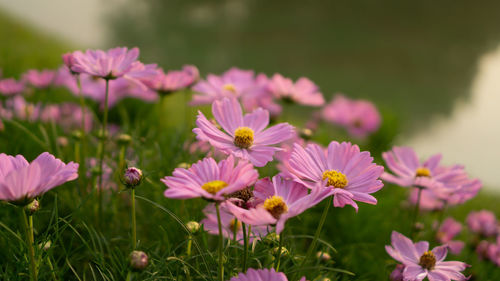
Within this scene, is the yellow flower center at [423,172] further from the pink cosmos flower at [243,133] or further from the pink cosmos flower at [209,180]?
the pink cosmos flower at [209,180]

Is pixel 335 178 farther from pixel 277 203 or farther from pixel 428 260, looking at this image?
pixel 428 260

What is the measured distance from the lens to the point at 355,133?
2.76 meters

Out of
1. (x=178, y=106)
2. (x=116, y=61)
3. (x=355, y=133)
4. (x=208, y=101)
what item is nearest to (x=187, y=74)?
(x=208, y=101)

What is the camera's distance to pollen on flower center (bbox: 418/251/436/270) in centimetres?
81

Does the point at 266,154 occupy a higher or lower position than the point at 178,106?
higher

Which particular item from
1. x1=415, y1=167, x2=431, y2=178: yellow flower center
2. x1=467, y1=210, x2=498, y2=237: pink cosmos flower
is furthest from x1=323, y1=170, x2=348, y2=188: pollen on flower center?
x1=467, y1=210, x2=498, y2=237: pink cosmos flower

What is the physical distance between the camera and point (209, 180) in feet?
2.05

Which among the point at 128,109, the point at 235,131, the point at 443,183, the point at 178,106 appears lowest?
the point at 178,106

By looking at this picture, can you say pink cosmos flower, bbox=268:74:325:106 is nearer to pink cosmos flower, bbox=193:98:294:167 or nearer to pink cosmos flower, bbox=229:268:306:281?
pink cosmos flower, bbox=193:98:294:167

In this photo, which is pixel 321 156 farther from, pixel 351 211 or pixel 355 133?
pixel 355 133

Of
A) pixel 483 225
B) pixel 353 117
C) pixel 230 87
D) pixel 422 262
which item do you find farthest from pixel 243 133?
pixel 353 117

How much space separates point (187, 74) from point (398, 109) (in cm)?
280

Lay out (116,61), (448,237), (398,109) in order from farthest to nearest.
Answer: (398,109)
(448,237)
(116,61)

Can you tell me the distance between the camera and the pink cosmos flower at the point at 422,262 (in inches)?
30.9
